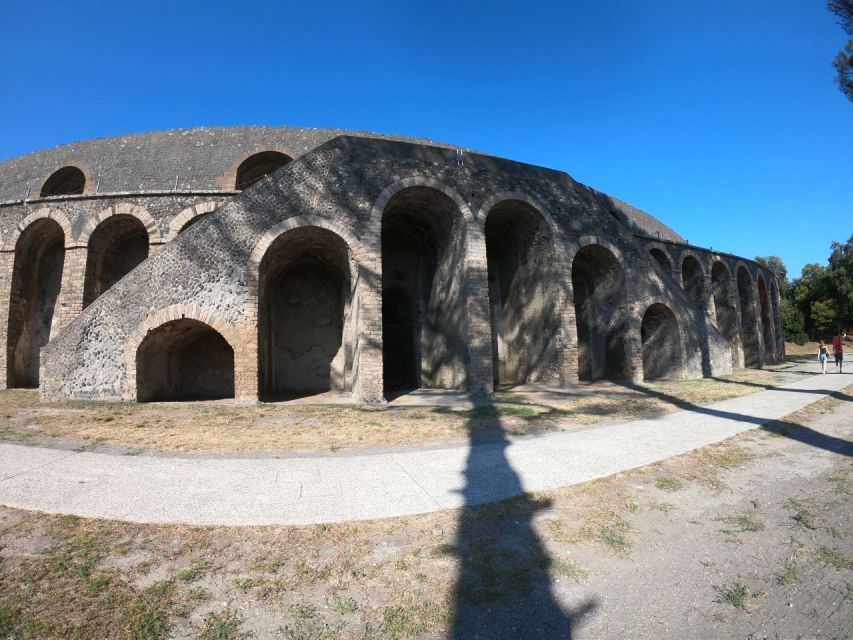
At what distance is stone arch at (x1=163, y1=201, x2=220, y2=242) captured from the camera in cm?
1330

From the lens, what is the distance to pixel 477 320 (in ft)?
35.8

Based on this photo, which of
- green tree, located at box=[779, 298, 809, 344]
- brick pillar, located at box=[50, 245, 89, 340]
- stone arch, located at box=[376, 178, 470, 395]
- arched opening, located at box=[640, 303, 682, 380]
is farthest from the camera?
green tree, located at box=[779, 298, 809, 344]

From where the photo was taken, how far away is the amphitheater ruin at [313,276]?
9.36 metres

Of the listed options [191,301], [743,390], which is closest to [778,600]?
[191,301]

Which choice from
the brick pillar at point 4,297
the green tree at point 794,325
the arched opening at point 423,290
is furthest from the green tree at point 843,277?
the brick pillar at point 4,297

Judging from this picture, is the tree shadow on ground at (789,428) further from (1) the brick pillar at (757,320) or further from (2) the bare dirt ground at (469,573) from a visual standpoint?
(1) the brick pillar at (757,320)

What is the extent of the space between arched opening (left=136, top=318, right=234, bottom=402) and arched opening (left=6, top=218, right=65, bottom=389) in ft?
21.9

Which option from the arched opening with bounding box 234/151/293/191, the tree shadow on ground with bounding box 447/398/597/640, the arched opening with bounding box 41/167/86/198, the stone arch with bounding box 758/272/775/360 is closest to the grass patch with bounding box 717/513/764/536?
the tree shadow on ground with bounding box 447/398/597/640

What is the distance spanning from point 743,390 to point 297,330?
523 inches

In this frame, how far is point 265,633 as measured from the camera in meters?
2.09

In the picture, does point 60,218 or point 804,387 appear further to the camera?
point 60,218

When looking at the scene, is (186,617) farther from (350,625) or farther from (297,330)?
(297,330)

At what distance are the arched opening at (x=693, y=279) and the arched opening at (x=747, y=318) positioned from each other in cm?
411

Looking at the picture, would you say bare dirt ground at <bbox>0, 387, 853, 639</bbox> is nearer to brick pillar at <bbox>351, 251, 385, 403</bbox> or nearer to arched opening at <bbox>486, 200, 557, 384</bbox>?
brick pillar at <bbox>351, 251, 385, 403</bbox>
